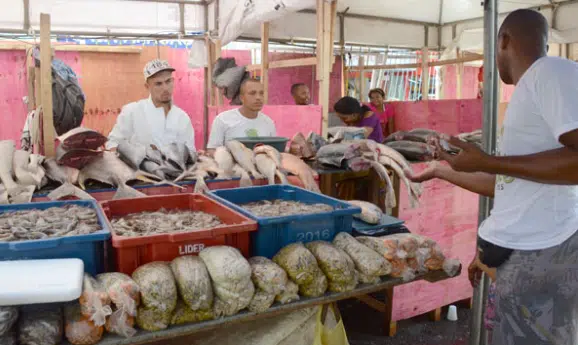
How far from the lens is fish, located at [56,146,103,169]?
2.70 m

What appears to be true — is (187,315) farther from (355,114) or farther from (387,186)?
(355,114)

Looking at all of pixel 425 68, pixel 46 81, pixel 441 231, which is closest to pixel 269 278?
pixel 46 81

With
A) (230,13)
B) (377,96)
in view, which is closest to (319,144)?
(230,13)

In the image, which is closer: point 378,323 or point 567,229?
point 567,229

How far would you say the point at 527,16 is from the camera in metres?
2.09

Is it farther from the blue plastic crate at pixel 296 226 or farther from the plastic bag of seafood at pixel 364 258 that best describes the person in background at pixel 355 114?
the plastic bag of seafood at pixel 364 258

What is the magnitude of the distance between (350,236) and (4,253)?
4.63ft

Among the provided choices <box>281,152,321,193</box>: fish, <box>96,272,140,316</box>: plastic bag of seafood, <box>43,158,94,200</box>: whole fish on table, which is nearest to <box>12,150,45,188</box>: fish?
<box>43,158,94,200</box>: whole fish on table

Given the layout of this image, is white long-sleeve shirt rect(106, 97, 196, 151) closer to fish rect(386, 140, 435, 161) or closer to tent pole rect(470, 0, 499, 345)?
fish rect(386, 140, 435, 161)

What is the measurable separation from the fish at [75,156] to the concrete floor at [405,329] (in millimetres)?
2623

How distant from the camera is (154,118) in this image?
15.9 ft

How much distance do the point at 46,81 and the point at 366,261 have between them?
2.10 m

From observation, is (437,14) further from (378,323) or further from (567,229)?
(567,229)

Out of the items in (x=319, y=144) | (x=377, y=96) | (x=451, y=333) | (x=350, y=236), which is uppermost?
(x=377, y=96)
